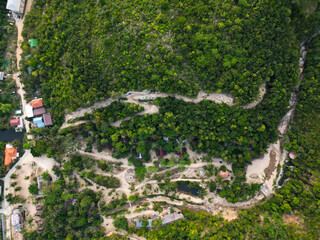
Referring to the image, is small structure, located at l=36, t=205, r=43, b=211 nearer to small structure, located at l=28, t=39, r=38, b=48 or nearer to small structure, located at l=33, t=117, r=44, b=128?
small structure, located at l=33, t=117, r=44, b=128

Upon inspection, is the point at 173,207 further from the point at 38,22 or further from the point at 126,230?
the point at 38,22

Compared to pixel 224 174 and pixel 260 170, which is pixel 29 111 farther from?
pixel 260 170

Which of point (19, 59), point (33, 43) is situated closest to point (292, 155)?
point (33, 43)

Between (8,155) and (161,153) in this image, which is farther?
(161,153)

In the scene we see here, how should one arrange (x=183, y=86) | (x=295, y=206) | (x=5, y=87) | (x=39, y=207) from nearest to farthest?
(x=183, y=86) < (x=295, y=206) < (x=39, y=207) < (x=5, y=87)

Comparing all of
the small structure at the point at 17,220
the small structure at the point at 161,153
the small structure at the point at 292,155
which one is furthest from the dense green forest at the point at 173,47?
the small structure at the point at 17,220

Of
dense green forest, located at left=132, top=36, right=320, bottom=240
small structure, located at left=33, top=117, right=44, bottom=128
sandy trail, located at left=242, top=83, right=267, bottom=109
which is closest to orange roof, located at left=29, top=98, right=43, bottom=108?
small structure, located at left=33, top=117, right=44, bottom=128
